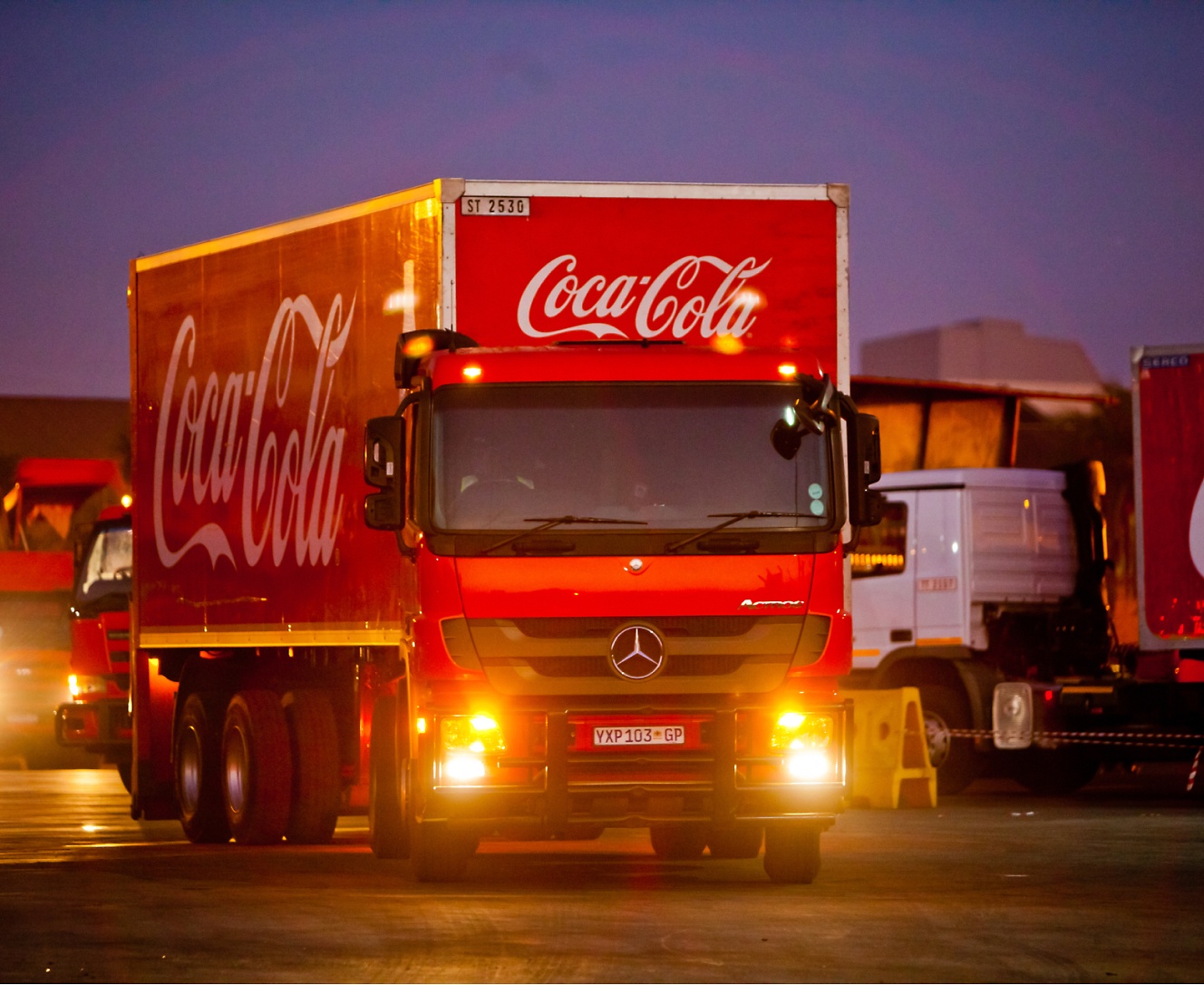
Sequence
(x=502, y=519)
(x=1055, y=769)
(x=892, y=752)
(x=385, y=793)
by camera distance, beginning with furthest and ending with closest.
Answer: (x=1055, y=769) < (x=892, y=752) < (x=385, y=793) < (x=502, y=519)

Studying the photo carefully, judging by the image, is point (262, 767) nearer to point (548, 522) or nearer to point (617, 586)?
point (548, 522)

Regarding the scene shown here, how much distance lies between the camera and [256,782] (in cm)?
1595

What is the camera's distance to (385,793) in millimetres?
14117

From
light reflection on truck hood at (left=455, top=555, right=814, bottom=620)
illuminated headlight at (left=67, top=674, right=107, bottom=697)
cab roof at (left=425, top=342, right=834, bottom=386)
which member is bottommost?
illuminated headlight at (left=67, top=674, right=107, bottom=697)

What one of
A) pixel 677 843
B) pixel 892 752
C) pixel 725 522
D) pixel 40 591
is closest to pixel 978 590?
pixel 892 752

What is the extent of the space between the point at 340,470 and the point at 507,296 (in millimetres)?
1868

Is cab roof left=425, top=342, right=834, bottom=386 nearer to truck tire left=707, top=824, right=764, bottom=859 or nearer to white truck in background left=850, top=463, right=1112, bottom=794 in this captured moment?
Result: truck tire left=707, top=824, right=764, bottom=859

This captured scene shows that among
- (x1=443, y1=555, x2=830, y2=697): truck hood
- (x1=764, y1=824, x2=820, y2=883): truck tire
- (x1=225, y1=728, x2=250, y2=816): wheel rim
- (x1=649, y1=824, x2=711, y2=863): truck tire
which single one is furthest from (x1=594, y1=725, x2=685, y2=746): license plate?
(x1=225, y1=728, x2=250, y2=816): wheel rim

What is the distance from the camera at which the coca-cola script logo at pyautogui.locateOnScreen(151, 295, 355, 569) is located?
1509cm

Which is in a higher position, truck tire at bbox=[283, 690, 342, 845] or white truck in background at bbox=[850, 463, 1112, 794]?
white truck in background at bbox=[850, 463, 1112, 794]

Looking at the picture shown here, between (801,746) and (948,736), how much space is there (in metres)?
9.73

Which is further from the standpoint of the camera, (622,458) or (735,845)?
(735,845)

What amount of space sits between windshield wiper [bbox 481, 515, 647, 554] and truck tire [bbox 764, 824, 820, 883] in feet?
6.46

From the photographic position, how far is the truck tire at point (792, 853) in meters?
12.8
